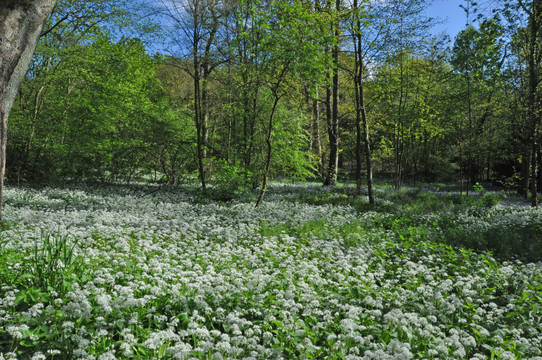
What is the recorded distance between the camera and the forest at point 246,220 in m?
3.64

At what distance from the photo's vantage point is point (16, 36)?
13.6 ft

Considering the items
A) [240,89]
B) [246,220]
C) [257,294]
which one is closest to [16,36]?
[257,294]

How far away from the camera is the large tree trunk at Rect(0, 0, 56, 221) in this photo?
399 cm

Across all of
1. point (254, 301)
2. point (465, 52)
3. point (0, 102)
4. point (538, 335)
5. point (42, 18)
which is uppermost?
point (465, 52)

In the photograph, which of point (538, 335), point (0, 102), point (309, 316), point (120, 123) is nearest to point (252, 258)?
point (309, 316)

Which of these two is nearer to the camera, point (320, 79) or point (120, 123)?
point (320, 79)

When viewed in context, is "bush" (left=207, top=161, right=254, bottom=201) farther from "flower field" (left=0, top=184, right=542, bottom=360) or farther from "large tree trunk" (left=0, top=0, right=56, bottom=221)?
"large tree trunk" (left=0, top=0, right=56, bottom=221)

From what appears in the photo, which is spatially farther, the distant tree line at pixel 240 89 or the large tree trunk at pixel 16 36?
the distant tree line at pixel 240 89

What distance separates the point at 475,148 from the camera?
1866 centimetres

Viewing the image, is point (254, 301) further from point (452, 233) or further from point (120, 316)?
point (452, 233)

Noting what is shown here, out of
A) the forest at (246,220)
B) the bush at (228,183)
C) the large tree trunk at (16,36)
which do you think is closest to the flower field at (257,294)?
the forest at (246,220)

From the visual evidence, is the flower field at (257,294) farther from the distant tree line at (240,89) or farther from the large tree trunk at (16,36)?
the distant tree line at (240,89)

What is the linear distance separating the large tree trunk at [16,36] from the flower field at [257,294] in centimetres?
234

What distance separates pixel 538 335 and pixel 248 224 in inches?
252
